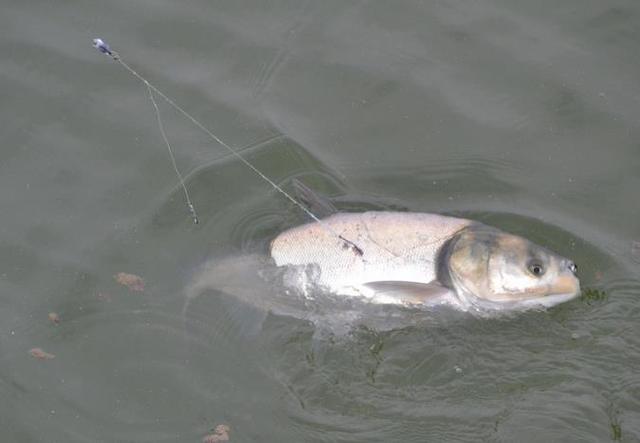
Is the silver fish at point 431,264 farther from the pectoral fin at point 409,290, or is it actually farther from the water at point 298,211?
the water at point 298,211

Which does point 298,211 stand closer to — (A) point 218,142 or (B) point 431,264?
(A) point 218,142

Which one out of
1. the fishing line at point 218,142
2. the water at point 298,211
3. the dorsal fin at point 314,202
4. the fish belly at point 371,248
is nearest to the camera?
the water at point 298,211

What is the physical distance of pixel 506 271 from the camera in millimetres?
5094

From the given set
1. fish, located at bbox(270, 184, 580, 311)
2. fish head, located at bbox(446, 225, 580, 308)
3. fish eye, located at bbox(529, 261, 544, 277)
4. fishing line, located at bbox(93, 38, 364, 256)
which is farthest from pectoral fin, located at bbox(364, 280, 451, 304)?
fish eye, located at bbox(529, 261, 544, 277)

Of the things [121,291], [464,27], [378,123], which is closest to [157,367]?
[121,291]

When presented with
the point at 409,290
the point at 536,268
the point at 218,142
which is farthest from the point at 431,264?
the point at 218,142

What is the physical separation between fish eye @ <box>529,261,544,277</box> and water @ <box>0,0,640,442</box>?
313 millimetres

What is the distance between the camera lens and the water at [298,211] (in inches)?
193

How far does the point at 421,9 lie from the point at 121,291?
3.24 metres

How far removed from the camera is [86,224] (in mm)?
5785

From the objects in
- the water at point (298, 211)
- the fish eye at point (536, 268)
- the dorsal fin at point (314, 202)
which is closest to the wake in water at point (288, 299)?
the water at point (298, 211)

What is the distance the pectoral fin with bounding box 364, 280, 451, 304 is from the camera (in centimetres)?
506

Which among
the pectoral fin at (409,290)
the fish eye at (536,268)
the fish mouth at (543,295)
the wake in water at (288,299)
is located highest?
the fish eye at (536,268)

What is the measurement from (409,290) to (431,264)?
0.22 m
